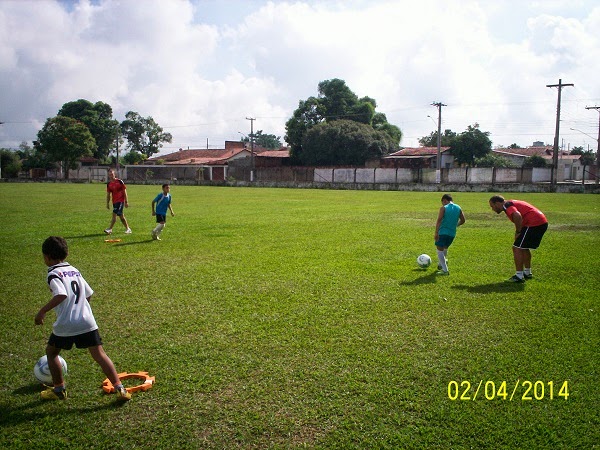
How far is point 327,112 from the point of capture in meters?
73.8

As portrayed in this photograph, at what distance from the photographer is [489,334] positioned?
6.14 meters

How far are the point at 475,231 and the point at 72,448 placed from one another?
14529 millimetres

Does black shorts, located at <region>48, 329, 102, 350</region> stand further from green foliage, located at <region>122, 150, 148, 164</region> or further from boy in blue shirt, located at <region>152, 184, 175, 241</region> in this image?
green foliage, located at <region>122, 150, 148, 164</region>

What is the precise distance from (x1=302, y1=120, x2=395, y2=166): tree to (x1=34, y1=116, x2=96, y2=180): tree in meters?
34.4

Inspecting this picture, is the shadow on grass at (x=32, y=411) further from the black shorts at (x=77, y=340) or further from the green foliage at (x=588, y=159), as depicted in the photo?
the green foliage at (x=588, y=159)

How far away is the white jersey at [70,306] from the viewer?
4453 millimetres

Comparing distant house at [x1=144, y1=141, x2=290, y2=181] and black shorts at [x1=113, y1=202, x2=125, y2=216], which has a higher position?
distant house at [x1=144, y1=141, x2=290, y2=181]

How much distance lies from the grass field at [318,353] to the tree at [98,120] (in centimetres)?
8145

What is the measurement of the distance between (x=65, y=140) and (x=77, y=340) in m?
76.4

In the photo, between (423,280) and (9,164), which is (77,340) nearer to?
(423,280)

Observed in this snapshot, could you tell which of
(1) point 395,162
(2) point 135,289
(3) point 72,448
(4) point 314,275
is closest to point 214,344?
(3) point 72,448

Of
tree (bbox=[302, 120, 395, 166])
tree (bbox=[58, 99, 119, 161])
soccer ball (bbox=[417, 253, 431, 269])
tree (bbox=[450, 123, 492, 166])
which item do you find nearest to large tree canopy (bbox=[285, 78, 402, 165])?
tree (bbox=[302, 120, 395, 166])

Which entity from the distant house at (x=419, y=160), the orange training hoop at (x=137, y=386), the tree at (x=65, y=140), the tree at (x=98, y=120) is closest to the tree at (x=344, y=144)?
the distant house at (x=419, y=160)

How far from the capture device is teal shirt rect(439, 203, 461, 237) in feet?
31.6
